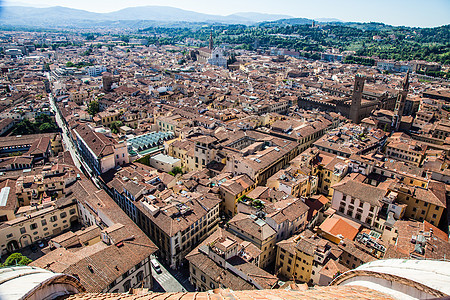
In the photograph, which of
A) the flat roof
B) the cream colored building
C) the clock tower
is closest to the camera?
the cream colored building

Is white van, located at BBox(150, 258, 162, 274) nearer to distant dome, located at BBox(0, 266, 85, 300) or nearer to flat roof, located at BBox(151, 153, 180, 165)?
flat roof, located at BBox(151, 153, 180, 165)

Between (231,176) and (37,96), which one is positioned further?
(37,96)

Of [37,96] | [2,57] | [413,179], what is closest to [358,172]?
[413,179]

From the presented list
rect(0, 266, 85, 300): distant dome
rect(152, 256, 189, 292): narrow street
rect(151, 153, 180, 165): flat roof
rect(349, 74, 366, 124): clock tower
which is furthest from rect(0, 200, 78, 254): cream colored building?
rect(349, 74, 366, 124): clock tower

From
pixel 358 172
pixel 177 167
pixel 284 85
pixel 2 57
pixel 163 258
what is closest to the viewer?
pixel 163 258

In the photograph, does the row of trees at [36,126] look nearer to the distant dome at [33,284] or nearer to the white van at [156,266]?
the white van at [156,266]

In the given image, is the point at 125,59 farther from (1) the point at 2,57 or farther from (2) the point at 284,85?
(2) the point at 284,85

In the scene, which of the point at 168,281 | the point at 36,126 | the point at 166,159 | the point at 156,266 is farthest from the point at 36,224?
the point at 36,126

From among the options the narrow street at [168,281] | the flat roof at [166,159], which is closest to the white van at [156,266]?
the narrow street at [168,281]

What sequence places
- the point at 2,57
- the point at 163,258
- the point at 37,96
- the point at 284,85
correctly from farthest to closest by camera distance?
1. the point at 2,57
2. the point at 284,85
3. the point at 37,96
4. the point at 163,258
